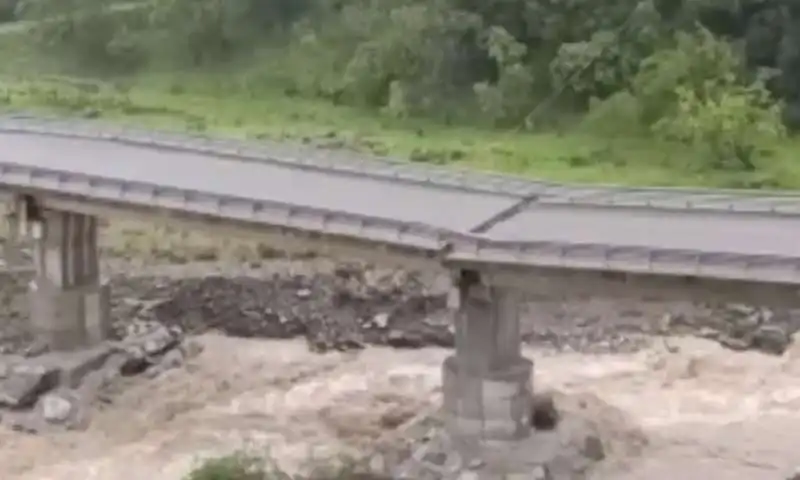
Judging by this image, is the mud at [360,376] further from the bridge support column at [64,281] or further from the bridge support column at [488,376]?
the bridge support column at [64,281]

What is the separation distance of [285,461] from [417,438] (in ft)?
7.99

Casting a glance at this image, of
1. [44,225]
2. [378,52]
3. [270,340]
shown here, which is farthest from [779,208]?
[378,52]

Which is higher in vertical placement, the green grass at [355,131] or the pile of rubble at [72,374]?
the green grass at [355,131]

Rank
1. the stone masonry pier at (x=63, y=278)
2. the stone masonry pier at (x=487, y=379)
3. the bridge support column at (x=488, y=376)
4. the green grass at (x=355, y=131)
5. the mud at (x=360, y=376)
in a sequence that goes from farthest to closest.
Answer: the green grass at (x=355, y=131)
the stone masonry pier at (x=63, y=278)
the mud at (x=360, y=376)
the bridge support column at (x=488, y=376)
the stone masonry pier at (x=487, y=379)

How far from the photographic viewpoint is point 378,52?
5116cm

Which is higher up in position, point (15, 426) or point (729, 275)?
point (729, 275)

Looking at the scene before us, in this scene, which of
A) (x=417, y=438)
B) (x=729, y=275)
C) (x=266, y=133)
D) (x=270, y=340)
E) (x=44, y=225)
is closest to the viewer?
(x=729, y=275)

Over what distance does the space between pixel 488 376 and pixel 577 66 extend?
24.1 metres

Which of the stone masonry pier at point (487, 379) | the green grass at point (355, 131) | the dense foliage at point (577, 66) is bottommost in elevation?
the stone masonry pier at point (487, 379)

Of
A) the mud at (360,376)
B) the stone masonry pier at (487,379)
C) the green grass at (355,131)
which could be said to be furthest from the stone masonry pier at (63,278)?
the green grass at (355,131)

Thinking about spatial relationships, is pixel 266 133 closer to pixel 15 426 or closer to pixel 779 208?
pixel 15 426

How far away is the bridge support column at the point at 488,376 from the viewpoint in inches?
1009

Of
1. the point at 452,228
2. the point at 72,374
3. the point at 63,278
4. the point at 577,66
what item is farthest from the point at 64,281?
the point at 577,66

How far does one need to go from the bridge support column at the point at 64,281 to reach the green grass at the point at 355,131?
14.5m
